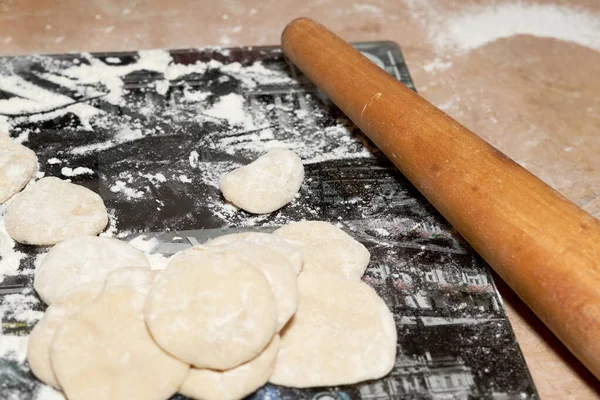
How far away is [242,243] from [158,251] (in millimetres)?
311

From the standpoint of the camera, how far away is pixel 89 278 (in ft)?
4.57

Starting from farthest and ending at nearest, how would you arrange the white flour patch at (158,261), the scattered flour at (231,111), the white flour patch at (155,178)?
the scattered flour at (231,111), the white flour patch at (155,178), the white flour patch at (158,261)

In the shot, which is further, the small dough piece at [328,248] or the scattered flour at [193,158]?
the scattered flour at [193,158]

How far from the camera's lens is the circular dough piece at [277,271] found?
4.14 ft

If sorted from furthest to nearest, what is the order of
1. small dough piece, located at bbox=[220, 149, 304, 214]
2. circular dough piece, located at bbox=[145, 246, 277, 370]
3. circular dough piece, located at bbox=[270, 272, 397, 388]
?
small dough piece, located at bbox=[220, 149, 304, 214] → circular dough piece, located at bbox=[270, 272, 397, 388] → circular dough piece, located at bbox=[145, 246, 277, 370]

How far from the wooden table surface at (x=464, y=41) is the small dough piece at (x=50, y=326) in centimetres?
146

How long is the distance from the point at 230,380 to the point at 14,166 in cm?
90

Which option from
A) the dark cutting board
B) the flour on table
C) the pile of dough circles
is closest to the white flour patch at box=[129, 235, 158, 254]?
the dark cutting board

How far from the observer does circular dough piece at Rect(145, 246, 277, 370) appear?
1200mm

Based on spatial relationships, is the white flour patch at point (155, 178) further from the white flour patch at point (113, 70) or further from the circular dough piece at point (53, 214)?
the white flour patch at point (113, 70)

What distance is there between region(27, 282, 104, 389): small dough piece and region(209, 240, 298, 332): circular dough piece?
297mm

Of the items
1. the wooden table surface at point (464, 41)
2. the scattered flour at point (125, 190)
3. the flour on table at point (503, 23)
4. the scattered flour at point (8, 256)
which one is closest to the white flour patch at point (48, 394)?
the scattered flour at point (8, 256)

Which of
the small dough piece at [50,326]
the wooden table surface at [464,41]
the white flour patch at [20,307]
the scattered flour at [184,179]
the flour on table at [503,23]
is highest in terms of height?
the flour on table at [503,23]

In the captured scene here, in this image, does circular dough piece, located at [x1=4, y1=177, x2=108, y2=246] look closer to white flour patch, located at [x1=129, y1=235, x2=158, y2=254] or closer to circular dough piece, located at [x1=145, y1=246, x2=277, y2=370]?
white flour patch, located at [x1=129, y1=235, x2=158, y2=254]
